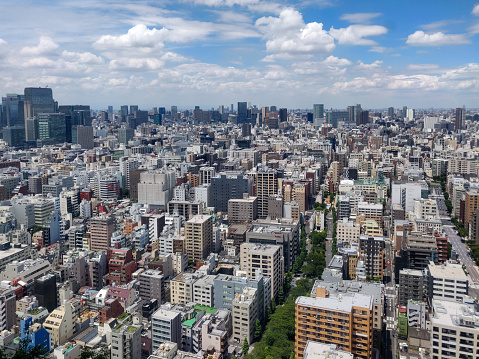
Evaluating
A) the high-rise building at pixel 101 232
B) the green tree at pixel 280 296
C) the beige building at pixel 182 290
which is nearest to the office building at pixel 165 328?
the beige building at pixel 182 290

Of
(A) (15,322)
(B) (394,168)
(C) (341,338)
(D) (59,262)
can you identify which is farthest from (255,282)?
(B) (394,168)

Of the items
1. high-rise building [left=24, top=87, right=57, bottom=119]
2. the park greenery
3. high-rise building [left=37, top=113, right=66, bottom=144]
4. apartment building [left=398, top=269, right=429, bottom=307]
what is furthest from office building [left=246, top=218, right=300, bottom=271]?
high-rise building [left=24, top=87, right=57, bottom=119]

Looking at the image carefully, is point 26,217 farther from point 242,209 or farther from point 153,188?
point 242,209

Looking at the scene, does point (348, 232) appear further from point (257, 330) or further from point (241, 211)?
point (257, 330)

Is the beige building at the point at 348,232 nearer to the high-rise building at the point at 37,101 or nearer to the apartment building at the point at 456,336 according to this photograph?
the apartment building at the point at 456,336

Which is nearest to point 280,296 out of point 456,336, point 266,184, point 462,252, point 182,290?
point 182,290

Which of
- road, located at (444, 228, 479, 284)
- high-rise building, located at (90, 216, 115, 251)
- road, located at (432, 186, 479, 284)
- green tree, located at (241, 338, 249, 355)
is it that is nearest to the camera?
green tree, located at (241, 338, 249, 355)

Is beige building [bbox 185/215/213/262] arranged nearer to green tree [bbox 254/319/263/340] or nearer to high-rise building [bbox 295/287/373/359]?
green tree [bbox 254/319/263/340]
